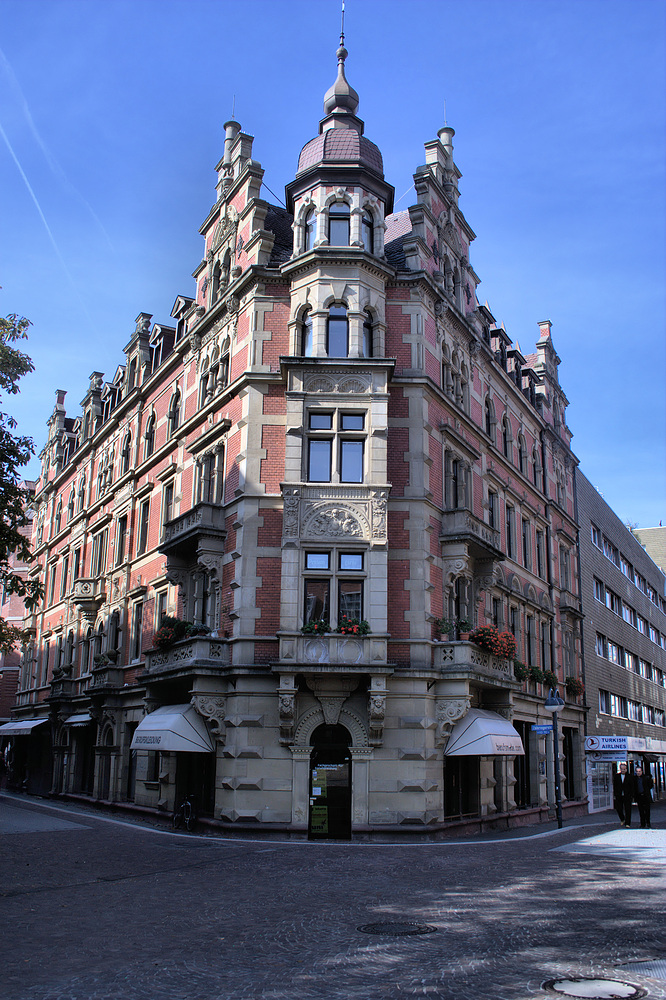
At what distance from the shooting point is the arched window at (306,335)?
2634 centimetres

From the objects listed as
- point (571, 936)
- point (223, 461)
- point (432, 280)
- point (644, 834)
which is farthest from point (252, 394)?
point (571, 936)

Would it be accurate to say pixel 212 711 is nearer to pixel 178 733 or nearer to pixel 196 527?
pixel 178 733

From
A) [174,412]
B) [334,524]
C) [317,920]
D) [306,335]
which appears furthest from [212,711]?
[174,412]

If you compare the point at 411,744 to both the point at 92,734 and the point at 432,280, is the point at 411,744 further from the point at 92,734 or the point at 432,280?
the point at 92,734

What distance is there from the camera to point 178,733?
78.7 ft

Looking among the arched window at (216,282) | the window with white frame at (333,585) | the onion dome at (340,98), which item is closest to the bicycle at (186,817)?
the window with white frame at (333,585)

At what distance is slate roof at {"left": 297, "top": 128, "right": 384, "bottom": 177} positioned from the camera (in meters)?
28.3

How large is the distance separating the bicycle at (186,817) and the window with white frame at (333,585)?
20.7 feet

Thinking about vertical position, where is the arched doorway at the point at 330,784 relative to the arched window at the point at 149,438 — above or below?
below

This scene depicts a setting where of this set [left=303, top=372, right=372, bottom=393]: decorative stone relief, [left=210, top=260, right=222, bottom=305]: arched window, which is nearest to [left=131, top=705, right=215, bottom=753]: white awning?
[left=303, top=372, right=372, bottom=393]: decorative stone relief

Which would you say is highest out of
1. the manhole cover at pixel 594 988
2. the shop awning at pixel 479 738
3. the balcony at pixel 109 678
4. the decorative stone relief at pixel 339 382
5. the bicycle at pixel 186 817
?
the decorative stone relief at pixel 339 382

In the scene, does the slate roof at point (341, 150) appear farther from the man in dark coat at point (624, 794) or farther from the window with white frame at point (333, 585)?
the man in dark coat at point (624, 794)

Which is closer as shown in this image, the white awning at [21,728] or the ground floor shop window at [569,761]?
the ground floor shop window at [569,761]

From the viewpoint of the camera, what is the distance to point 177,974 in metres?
8.89
